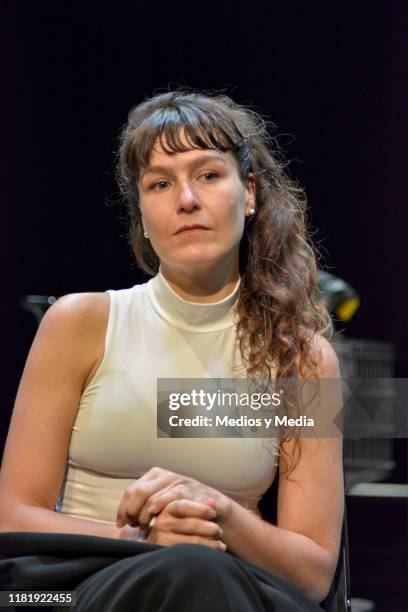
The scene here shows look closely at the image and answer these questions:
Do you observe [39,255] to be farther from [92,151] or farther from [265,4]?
[265,4]

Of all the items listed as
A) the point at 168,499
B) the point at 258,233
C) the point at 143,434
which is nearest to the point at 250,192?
the point at 258,233

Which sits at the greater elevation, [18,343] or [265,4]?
[265,4]

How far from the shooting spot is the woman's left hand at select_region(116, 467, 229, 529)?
3.69 ft

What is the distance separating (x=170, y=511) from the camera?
3.67ft

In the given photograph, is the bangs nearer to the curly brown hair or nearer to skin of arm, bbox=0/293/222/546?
the curly brown hair

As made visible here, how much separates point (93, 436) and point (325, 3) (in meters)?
1.19

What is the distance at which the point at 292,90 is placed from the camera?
219 cm

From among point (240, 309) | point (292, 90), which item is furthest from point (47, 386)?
point (292, 90)

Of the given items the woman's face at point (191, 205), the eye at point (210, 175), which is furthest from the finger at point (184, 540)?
the eye at point (210, 175)

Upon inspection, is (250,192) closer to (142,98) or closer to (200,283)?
(200,283)

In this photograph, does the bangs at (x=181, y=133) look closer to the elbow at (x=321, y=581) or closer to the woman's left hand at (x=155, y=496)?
the woman's left hand at (x=155, y=496)

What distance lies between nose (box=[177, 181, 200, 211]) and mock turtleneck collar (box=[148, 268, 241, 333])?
0.45 feet

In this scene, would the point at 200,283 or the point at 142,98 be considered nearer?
the point at 200,283

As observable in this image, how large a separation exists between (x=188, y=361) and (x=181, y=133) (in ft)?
1.00
